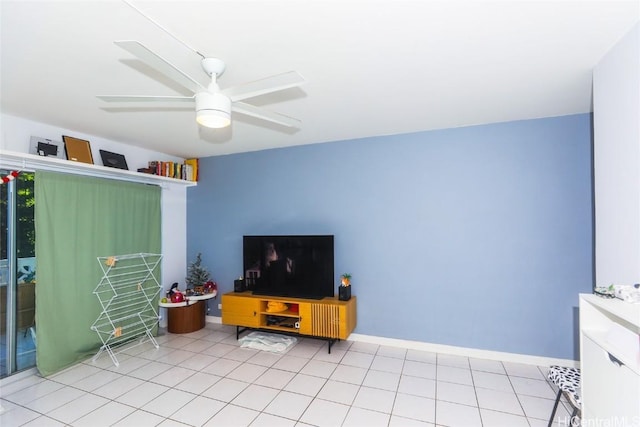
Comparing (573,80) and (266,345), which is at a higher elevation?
(573,80)

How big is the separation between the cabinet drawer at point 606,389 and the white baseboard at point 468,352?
1.58 m

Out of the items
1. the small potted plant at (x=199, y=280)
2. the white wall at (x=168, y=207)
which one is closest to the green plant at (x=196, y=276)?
the small potted plant at (x=199, y=280)

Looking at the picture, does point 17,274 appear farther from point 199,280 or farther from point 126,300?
point 199,280

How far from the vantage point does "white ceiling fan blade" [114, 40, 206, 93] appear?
3.81ft

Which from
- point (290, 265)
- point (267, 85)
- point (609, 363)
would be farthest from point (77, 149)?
point (609, 363)

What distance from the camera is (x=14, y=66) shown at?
1.88m

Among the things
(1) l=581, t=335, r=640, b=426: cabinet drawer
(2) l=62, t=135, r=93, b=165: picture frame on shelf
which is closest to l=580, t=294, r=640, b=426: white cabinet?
(1) l=581, t=335, r=640, b=426: cabinet drawer

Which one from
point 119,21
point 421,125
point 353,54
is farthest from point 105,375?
point 421,125

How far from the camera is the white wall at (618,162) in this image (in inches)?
59.4

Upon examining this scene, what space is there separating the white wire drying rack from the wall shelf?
964mm

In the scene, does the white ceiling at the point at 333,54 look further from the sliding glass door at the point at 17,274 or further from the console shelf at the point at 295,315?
the console shelf at the point at 295,315

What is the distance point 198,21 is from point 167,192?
3259mm

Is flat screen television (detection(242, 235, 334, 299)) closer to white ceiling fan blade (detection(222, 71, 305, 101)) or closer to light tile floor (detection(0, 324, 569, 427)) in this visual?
light tile floor (detection(0, 324, 569, 427))

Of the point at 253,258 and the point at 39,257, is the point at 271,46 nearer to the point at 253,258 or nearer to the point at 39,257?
the point at 253,258
